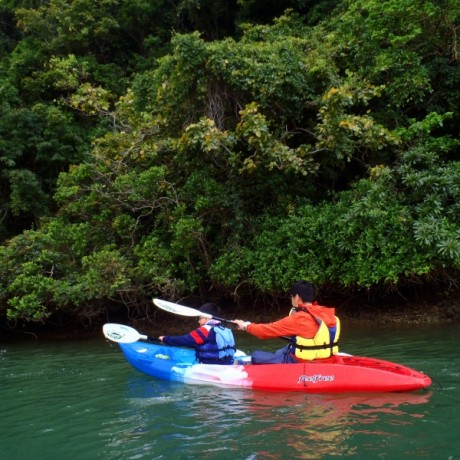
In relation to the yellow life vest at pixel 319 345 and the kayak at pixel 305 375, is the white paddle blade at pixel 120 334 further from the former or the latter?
the yellow life vest at pixel 319 345

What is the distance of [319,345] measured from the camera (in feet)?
19.4

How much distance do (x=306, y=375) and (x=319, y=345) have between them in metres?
0.36

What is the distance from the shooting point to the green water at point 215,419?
4.06m

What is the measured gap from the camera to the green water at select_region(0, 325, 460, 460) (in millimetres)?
4059

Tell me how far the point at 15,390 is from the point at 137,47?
45.0ft

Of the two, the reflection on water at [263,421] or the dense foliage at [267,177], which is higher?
the dense foliage at [267,177]

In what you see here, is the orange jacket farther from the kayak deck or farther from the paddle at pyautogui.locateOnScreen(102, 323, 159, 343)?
the paddle at pyautogui.locateOnScreen(102, 323, 159, 343)

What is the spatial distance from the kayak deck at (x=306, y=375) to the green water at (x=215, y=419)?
0.41ft

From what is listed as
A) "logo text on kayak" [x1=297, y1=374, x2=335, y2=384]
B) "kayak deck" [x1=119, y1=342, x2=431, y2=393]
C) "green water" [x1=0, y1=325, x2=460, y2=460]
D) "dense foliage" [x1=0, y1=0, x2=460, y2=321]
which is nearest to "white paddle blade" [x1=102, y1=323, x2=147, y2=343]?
"green water" [x1=0, y1=325, x2=460, y2=460]

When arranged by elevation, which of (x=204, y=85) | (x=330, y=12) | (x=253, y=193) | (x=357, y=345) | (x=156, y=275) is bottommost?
(x=357, y=345)

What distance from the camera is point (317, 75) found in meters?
10.7

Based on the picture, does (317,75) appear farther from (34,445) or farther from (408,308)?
(34,445)

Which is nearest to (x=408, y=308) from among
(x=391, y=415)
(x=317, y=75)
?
(x=317, y=75)

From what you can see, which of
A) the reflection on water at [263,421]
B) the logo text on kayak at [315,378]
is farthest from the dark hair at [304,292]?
the reflection on water at [263,421]
